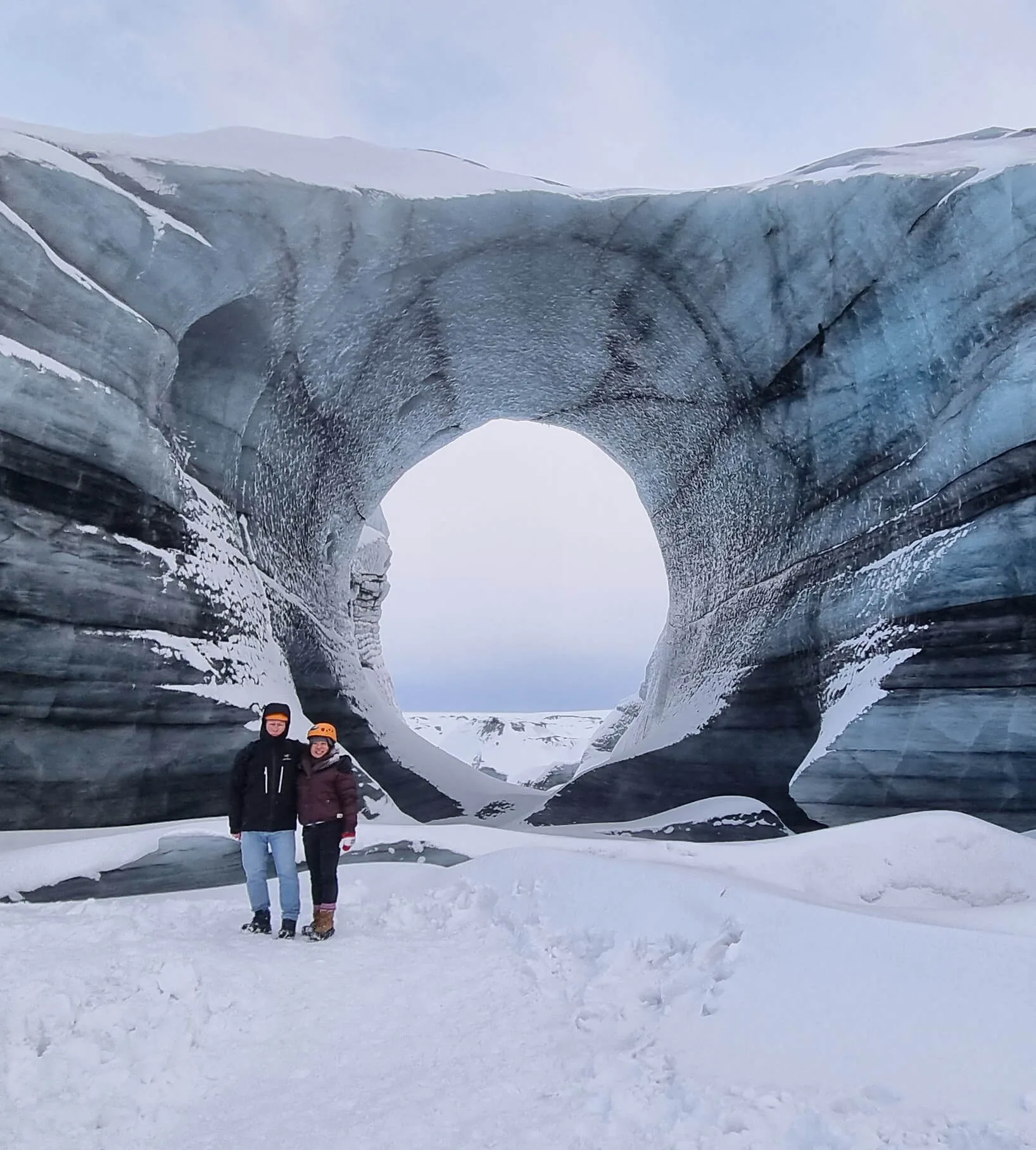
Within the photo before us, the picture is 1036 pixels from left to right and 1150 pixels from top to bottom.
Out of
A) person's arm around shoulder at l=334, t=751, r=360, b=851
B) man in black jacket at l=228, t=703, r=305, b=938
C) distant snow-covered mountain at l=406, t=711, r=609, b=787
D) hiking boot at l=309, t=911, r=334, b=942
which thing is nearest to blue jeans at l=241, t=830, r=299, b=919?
man in black jacket at l=228, t=703, r=305, b=938

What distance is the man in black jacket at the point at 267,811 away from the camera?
3.53 meters

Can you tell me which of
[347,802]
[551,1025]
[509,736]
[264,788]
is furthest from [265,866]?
[509,736]

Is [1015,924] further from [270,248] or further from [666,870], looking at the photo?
[270,248]

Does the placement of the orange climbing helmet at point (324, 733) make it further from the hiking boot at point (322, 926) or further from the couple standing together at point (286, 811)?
the hiking boot at point (322, 926)

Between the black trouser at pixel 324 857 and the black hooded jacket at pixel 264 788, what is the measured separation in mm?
144

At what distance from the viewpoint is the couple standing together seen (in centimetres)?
351

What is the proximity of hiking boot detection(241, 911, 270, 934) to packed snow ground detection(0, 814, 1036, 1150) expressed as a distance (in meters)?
0.07

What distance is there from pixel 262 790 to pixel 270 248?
477cm

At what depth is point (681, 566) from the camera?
38.5 ft

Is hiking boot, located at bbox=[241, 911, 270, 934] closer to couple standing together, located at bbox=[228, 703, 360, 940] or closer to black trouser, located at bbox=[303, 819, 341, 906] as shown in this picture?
couple standing together, located at bbox=[228, 703, 360, 940]

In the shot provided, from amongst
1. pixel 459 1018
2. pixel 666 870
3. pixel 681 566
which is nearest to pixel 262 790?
pixel 459 1018

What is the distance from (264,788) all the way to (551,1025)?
1.81 metres

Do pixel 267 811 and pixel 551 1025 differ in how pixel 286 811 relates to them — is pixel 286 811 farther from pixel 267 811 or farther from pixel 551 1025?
pixel 551 1025

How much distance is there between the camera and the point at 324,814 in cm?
360
